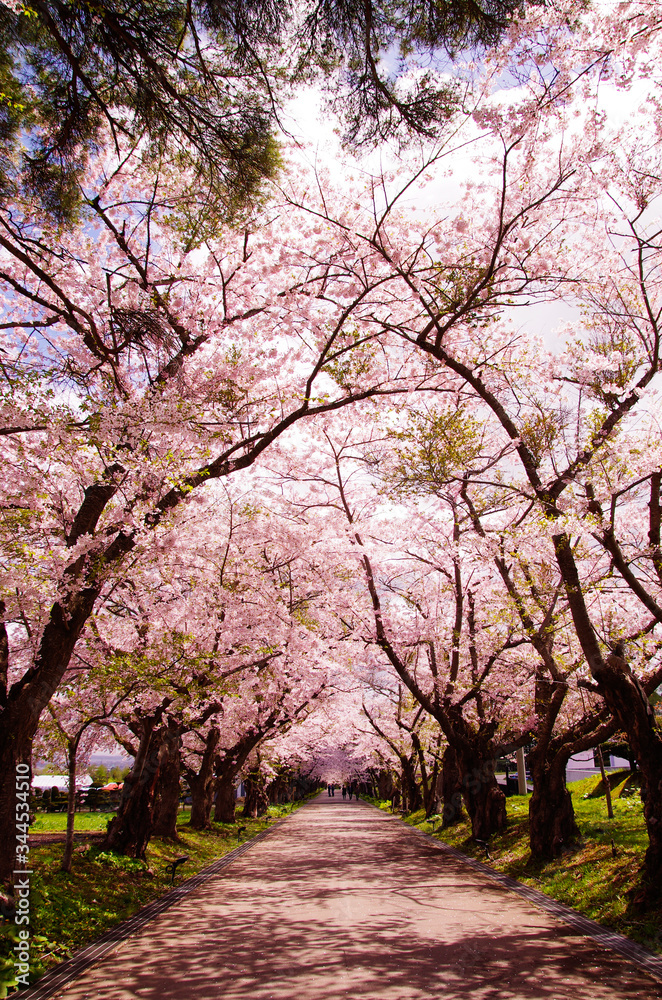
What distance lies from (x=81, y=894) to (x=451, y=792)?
1184 centimetres

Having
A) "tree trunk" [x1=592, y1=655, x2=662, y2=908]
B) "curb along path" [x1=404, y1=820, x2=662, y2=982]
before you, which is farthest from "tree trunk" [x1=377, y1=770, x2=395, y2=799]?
"tree trunk" [x1=592, y1=655, x2=662, y2=908]

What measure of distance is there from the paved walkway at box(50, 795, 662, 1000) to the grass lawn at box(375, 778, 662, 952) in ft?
1.66

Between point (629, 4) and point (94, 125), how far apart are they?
4223 mm

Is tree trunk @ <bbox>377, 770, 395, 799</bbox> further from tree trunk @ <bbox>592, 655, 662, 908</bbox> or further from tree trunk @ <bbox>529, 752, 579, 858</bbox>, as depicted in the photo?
tree trunk @ <bbox>592, 655, 662, 908</bbox>

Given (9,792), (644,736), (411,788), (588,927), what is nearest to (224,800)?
(411,788)

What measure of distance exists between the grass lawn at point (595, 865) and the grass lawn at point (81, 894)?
531 centimetres

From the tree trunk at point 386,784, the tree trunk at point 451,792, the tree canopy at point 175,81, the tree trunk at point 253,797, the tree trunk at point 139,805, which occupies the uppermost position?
the tree canopy at point 175,81

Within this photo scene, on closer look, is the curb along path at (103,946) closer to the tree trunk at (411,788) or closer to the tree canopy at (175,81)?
the tree canopy at (175,81)

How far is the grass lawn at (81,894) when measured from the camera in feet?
17.5

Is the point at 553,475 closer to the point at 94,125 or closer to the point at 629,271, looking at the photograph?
the point at 629,271

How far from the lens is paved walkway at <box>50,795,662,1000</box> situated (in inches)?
184

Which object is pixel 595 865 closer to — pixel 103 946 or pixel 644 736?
pixel 644 736

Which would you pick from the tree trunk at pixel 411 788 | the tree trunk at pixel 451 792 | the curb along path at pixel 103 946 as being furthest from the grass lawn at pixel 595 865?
the tree trunk at pixel 411 788

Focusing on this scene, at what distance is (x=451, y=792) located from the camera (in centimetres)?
1691
